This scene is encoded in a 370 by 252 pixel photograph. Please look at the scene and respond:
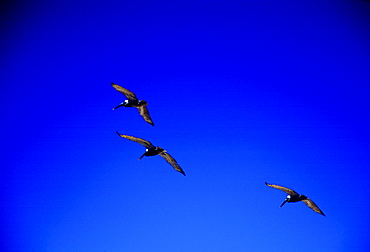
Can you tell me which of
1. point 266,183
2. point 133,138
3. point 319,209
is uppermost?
point 319,209

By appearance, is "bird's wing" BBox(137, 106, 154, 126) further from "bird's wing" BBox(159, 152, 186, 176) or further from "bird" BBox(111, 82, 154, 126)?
"bird's wing" BBox(159, 152, 186, 176)

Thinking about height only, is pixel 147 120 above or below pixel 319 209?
below

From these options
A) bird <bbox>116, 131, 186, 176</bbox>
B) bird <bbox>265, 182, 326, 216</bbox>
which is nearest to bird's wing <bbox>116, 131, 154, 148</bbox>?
bird <bbox>116, 131, 186, 176</bbox>

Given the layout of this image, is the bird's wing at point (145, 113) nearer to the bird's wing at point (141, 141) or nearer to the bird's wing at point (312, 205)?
the bird's wing at point (141, 141)

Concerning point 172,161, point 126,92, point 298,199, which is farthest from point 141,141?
point 298,199

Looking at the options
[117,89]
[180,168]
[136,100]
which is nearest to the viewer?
[117,89]

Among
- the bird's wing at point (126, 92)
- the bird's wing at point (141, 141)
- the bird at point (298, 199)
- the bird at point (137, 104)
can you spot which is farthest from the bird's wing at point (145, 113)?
the bird at point (298, 199)

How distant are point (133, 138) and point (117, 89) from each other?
257 centimetres

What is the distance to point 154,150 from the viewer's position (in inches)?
629

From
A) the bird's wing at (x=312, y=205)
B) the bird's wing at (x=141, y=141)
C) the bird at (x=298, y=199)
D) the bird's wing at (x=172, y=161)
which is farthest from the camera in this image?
the bird's wing at (x=312, y=205)

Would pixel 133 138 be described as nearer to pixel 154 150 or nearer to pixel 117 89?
pixel 154 150

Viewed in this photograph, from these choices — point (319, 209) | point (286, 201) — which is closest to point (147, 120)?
point (286, 201)

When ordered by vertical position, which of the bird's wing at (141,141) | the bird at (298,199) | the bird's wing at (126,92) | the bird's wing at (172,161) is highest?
the bird at (298,199)

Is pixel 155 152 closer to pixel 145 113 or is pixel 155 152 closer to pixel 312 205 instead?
pixel 145 113
